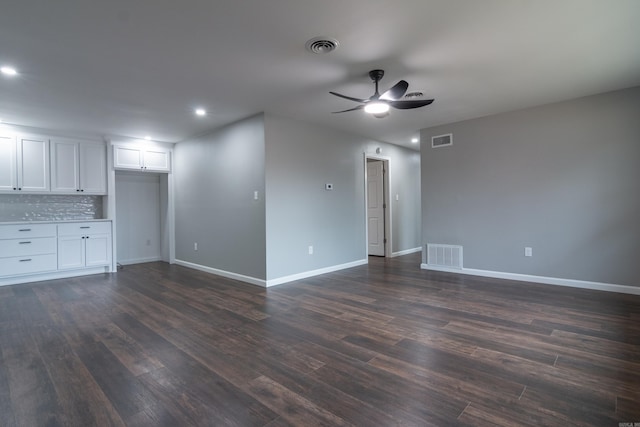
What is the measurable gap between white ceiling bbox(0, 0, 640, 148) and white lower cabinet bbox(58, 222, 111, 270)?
6.02ft

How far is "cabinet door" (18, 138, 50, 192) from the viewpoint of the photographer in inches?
195

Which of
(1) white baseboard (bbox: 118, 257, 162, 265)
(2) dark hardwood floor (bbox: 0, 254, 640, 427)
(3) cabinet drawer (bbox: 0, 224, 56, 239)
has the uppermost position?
(3) cabinet drawer (bbox: 0, 224, 56, 239)

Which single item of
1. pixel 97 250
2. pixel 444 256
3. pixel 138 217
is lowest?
pixel 444 256

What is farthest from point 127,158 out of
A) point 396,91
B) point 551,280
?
point 551,280

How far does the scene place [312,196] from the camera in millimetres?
5012

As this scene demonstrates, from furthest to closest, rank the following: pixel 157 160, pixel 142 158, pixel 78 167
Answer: pixel 157 160, pixel 142 158, pixel 78 167

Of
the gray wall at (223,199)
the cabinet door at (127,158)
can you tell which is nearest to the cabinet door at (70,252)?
the cabinet door at (127,158)

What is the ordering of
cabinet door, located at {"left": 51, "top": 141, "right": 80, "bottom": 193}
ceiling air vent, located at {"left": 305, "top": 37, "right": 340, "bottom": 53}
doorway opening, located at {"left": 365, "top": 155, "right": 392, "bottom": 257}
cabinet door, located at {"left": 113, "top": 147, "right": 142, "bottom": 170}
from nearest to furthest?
ceiling air vent, located at {"left": 305, "top": 37, "right": 340, "bottom": 53} < cabinet door, located at {"left": 51, "top": 141, "right": 80, "bottom": 193} < cabinet door, located at {"left": 113, "top": 147, "right": 142, "bottom": 170} < doorway opening, located at {"left": 365, "top": 155, "right": 392, "bottom": 257}

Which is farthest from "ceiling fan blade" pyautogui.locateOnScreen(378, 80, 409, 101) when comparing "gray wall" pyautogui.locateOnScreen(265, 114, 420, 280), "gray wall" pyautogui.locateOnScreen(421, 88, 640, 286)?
"gray wall" pyautogui.locateOnScreen(421, 88, 640, 286)

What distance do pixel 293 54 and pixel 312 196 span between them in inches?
99.1

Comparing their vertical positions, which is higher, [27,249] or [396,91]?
[396,91]

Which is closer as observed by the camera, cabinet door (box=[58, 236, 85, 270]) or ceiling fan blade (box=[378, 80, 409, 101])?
ceiling fan blade (box=[378, 80, 409, 101])

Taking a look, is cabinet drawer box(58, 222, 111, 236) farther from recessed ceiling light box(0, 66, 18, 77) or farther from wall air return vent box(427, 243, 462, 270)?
wall air return vent box(427, 243, 462, 270)

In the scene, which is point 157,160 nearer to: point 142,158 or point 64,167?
point 142,158
